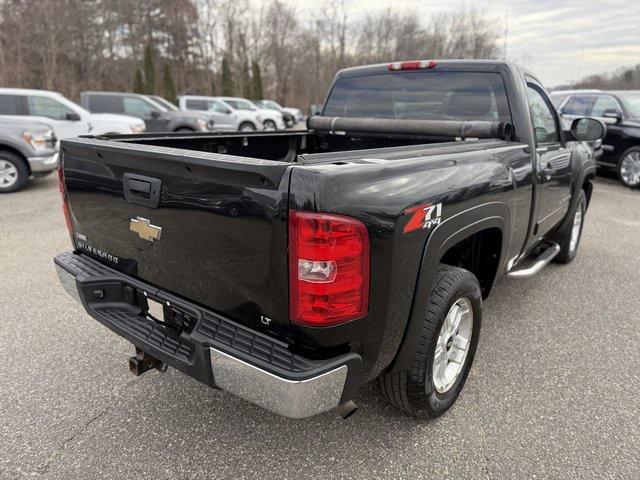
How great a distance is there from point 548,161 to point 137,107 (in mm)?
13429

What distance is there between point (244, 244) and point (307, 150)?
2.87 m

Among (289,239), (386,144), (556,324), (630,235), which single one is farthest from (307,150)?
(630,235)

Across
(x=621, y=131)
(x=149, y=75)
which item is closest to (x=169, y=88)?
(x=149, y=75)

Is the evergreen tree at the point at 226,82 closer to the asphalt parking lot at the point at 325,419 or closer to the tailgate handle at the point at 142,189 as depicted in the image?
the asphalt parking lot at the point at 325,419

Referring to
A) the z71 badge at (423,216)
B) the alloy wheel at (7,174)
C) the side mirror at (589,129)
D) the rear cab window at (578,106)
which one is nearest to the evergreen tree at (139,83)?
the alloy wheel at (7,174)

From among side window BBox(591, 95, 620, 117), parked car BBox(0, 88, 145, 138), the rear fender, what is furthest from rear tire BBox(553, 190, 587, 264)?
parked car BBox(0, 88, 145, 138)

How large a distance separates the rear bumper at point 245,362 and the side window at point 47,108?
9.26 metres

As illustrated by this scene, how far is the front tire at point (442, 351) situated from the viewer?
7.14 ft

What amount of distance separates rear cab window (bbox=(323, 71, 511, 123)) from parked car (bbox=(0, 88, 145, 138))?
6.92 meters

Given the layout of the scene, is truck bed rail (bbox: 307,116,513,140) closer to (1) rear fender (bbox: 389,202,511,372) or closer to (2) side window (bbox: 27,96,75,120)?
(1) rear fender (bbox: 389,202,511,372)

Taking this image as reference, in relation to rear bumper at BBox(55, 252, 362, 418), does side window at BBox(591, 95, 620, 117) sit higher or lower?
higher

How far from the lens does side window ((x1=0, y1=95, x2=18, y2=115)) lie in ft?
30.0

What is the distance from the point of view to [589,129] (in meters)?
3.84

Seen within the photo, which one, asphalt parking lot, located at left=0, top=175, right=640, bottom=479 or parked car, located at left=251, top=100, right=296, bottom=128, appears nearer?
asphalt parking lot, located at left=0, top=175, right=640, bottom=479
